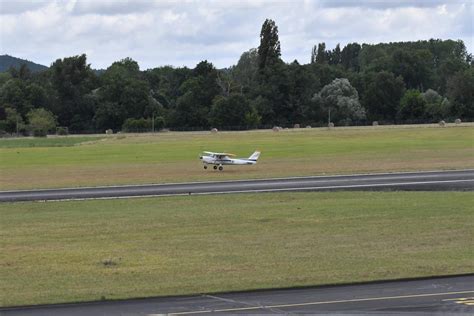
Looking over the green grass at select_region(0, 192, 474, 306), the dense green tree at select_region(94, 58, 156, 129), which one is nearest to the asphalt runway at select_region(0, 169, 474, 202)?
the green grass at select_region(0, 192, 474, 306)

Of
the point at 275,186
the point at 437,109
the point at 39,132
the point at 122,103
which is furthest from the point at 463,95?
the point at 275,186

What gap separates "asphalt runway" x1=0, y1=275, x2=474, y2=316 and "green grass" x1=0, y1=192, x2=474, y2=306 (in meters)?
0.79

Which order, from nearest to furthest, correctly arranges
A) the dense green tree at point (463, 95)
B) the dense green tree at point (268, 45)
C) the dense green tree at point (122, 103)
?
the dense green tree at point (463, 95)
the dense green tree at point (122, 103)
the dense green tree at point (268, 45)

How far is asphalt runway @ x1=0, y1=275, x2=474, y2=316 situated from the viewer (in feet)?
62.3

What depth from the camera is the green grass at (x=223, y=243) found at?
22.7 m

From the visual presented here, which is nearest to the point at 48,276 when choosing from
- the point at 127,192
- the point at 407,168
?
the point at 127,192

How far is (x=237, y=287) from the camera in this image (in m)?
21.7

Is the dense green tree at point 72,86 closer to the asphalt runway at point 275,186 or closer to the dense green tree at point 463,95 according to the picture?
the dense green tree at point 463,95

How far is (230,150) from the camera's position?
103750 mm

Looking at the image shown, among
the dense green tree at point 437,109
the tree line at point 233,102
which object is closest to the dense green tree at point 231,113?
the tree line at point 233,102

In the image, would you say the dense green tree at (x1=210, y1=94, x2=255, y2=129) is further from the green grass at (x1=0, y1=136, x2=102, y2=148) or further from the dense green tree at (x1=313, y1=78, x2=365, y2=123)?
the green grass at (x1=0, y1=136, x2=102, y2=148)

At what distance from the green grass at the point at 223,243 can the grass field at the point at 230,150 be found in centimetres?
1944

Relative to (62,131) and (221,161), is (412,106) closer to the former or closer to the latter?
(62,131)

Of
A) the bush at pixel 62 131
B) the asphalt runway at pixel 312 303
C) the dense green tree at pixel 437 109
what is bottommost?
the asphalt runway at pixel 312 303
